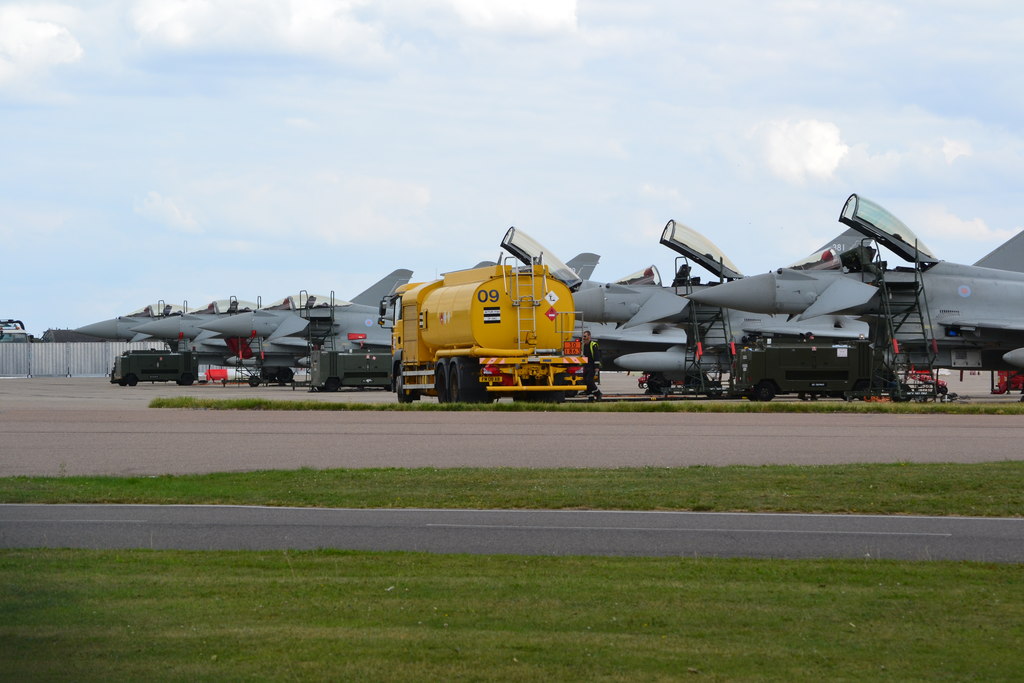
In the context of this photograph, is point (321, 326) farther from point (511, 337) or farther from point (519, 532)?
point (519, 532)

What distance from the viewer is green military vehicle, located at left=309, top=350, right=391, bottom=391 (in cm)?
5075

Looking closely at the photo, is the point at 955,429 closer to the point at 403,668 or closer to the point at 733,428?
the point at 733,428

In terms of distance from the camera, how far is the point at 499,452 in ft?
57.3

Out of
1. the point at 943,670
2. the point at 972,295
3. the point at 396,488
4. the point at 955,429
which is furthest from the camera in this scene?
the point at 972,295

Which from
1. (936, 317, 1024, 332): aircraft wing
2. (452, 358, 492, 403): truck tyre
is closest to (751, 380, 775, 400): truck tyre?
(936, 317, 1024, 332): aircraft wing

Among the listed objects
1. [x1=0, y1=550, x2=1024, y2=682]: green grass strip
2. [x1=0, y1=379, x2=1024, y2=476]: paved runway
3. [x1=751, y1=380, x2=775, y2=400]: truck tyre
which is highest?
[x1=751, y1=380, x2=775, y2=400]: truck tyre

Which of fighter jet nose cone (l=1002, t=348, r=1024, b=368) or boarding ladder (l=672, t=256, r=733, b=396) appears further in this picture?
boarding ladder (l=672, t=256, r=733, b=396)

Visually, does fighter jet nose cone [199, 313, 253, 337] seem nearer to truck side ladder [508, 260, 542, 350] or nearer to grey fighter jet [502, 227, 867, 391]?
grey fighter jet [502, 227, 867, 391]

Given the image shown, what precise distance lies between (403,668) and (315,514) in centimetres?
579

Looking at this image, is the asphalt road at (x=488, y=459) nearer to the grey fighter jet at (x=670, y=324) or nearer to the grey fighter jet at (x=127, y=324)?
the grey fighter jet at (x=670, y=324)

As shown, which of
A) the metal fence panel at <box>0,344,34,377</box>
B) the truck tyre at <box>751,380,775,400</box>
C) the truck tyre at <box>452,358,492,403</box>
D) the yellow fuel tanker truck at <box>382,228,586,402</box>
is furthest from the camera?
the metal fence panel at <box>0,344,34,377</box>

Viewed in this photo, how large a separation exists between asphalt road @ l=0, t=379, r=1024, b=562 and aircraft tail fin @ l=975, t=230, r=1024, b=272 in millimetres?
20049

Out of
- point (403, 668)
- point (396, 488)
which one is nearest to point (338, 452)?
point (396, 488)

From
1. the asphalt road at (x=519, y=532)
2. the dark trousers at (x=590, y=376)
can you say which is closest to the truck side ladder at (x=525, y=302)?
the dark trousers at (x=590, y=376)
